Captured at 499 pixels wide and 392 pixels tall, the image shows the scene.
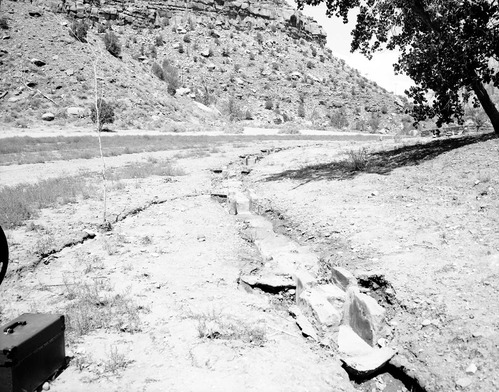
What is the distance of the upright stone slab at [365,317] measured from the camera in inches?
180

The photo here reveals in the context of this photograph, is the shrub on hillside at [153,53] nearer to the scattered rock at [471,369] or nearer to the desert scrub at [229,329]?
the desert scrub at [229,329]

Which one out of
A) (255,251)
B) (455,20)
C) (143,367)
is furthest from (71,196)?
(455,20)

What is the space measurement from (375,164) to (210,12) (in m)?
77.3

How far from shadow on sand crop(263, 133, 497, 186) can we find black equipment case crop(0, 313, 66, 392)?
8.83 meters

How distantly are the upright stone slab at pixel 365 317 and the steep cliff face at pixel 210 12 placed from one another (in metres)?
72.7

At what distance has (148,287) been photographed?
5.79m

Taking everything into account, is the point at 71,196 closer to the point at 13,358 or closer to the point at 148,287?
the point at 148,287

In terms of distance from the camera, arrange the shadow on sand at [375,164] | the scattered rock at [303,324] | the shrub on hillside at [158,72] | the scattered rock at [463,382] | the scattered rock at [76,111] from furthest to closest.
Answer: the shrub on hillside at [158,72]
the scattered rock at [76,111]
the shadow on sand at [375,164]
the scattered rock at [303,324]
the scattered rock at [463,382]

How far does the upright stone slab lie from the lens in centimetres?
457

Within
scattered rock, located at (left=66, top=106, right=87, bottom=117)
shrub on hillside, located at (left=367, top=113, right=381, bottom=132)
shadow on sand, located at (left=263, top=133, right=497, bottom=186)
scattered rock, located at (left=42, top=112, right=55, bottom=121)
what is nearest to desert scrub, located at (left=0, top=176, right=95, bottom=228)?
shadow on sand, located at (left=263, top=133, right=497, bottom=186)

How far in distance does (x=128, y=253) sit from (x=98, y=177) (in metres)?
8.77

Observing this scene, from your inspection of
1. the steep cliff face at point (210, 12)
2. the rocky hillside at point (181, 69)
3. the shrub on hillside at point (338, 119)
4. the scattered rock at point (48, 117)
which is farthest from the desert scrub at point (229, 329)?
the steep cliff face at point (210, 12)

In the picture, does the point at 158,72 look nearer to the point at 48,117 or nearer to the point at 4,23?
the point at 4,23

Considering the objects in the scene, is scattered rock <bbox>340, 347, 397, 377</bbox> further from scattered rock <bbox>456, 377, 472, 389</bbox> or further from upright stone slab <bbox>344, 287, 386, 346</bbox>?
scattered rock <bbox>456, 377, 472, 389</bbox>
